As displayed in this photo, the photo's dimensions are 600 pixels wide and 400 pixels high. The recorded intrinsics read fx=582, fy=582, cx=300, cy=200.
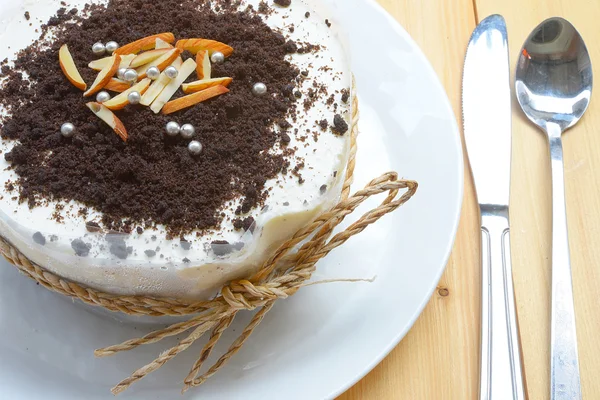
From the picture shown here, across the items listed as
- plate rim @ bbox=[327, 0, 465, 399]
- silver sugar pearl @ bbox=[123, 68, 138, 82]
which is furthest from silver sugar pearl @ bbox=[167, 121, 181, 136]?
A: plate rim @ bbox=[327, 0, 465, 399]

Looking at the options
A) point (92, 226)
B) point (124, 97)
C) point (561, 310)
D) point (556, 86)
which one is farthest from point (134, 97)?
point (556, 86)

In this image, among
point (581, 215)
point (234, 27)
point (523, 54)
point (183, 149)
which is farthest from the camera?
point (523, 54)

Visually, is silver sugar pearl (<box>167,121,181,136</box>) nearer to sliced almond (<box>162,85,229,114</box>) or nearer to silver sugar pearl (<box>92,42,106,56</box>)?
sliced almond (<box>162,85,229,114</box>)

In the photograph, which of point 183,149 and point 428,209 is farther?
point 428,209

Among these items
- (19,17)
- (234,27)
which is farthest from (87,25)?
(234,27)

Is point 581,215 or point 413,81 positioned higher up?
point 413,81

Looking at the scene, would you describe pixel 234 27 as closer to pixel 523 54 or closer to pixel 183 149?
pixel 183 149
